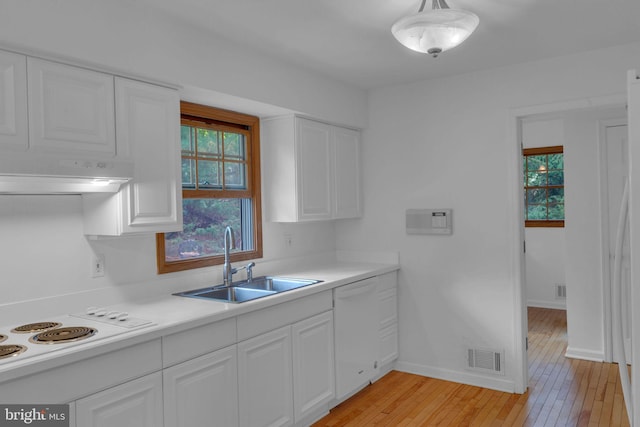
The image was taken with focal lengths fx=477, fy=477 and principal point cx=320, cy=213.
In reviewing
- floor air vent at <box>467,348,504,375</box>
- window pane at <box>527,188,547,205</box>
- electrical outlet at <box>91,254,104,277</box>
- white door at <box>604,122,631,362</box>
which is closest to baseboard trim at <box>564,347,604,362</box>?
white door at <box>604,122,631,362</box>

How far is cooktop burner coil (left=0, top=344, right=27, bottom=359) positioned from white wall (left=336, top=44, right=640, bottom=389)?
9.63 feet

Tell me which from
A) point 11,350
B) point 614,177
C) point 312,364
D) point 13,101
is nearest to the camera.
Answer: point 11,350

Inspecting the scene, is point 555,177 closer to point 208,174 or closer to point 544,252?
point 544,252

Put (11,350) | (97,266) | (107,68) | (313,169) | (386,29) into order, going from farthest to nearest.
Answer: (313,169)
(386,29)
(97,266)
(107,68)
(11,350)

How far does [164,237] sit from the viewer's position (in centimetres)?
290

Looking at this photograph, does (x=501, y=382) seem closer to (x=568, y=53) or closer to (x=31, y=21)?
(x=568, y=53)

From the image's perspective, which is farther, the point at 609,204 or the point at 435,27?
the point at 609,204

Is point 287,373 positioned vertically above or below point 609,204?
below

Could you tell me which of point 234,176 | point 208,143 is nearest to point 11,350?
point 208,143

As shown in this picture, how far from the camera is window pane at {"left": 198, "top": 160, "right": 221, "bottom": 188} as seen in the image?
3.21 metres

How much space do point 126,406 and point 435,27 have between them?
2.08 metres

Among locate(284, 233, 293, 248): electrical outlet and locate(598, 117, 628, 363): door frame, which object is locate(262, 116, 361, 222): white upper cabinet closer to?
locate(284, 233, 293, 248): electrical outlet

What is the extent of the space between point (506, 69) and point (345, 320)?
2.22 m

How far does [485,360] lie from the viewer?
12.1ft
